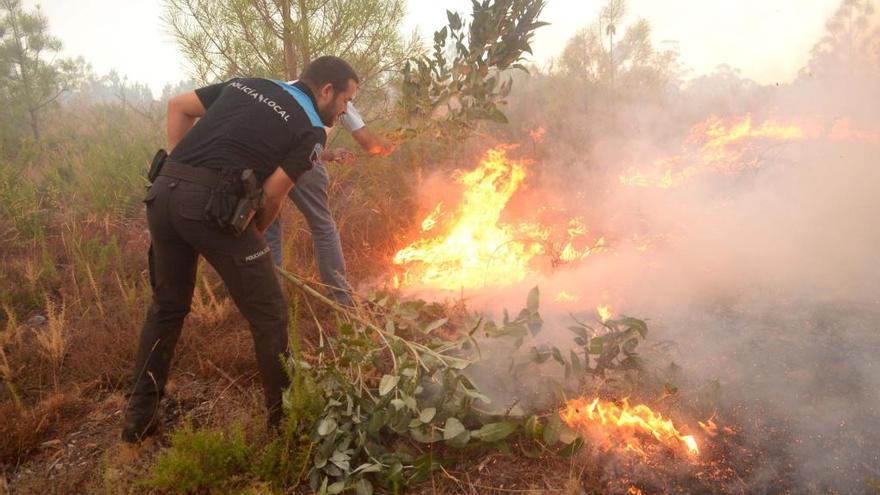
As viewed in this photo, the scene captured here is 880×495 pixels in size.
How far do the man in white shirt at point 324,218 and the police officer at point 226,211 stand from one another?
886 millimetres

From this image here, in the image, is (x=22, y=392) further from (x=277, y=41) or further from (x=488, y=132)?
(x=488, y=132)

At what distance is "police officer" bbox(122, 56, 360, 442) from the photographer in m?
2.18

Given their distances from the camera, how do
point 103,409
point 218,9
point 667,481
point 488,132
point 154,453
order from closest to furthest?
point 667,481 → point 154,453 → point 103,409 → point 218,9 → point 488,132

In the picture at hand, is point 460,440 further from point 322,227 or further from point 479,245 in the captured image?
point 479,245

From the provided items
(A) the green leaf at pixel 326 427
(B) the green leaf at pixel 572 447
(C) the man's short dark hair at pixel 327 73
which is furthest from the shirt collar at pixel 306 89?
(B) the green leaf at pixel 572 447

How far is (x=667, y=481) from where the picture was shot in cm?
204

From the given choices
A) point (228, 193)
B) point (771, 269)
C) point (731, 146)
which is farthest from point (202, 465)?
point (731, 146)

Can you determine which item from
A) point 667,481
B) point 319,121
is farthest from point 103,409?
point 667,481

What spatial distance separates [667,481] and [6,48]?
11.9m

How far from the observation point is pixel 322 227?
3.37 m

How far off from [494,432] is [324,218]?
1.97 metres

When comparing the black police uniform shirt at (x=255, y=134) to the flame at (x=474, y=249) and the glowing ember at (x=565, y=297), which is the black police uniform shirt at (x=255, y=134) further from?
the glowing ember at (x=565, y=297)

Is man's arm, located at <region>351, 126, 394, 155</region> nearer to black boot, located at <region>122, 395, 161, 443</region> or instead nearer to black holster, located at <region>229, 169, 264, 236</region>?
black holster, located at <region>229, 169, 264, 236</region>

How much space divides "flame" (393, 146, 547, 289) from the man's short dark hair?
1764mm
